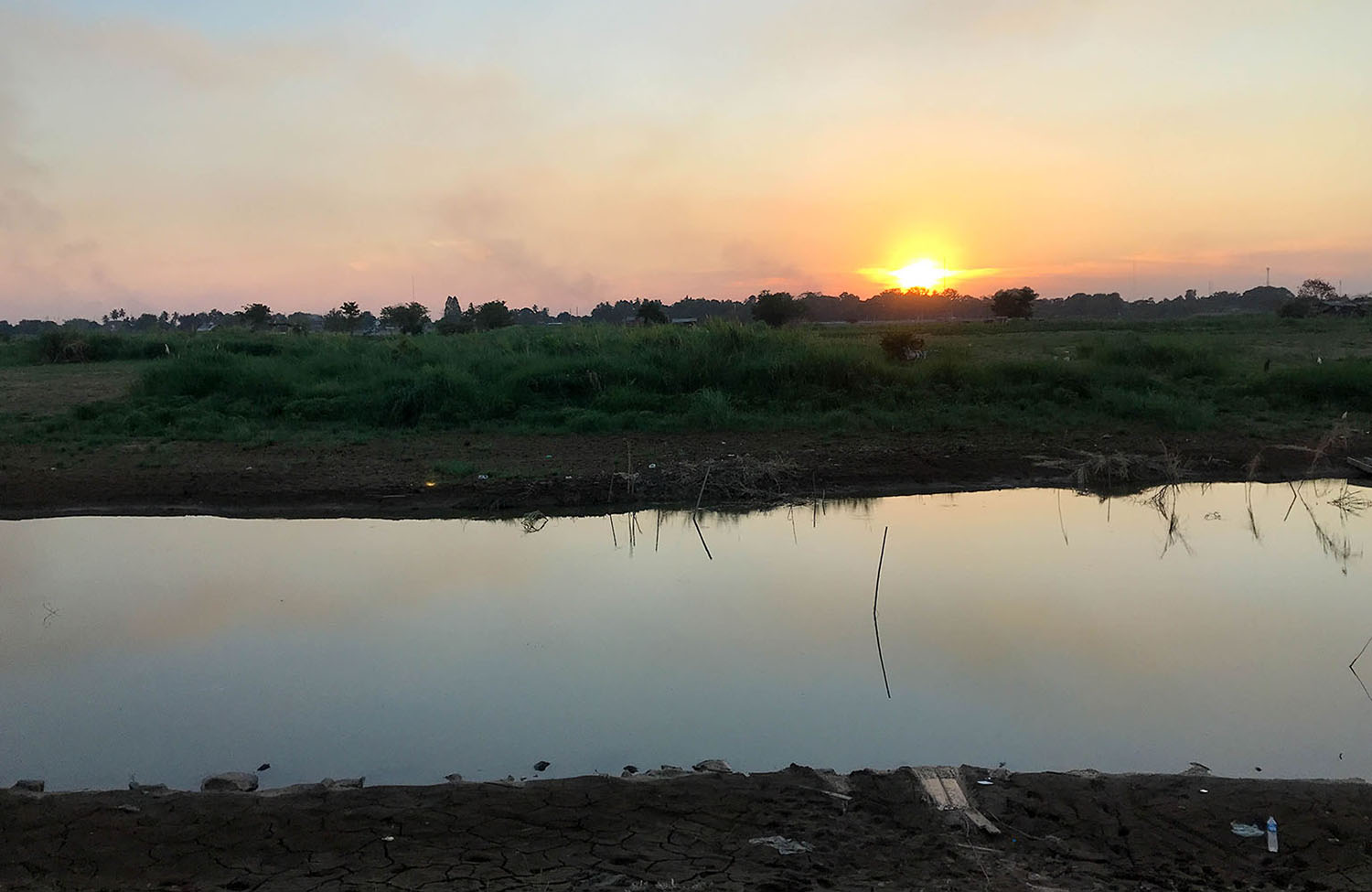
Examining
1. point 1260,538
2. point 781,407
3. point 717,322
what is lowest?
point 1260,538

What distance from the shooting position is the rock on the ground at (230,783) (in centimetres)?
414

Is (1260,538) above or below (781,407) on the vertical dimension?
below

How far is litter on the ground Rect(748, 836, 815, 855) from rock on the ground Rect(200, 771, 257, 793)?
7.18 ft

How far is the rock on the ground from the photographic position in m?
4.14

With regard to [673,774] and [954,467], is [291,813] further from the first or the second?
[954,467]

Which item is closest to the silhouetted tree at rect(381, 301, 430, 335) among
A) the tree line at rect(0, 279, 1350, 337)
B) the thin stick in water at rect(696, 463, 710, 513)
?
the tree line at rect(0, 279, 1350, 337)

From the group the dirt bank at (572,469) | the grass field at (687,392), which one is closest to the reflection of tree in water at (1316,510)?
the dirt bank at (572,469)

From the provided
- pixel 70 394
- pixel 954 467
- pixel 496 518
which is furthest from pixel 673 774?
pixel 70 394

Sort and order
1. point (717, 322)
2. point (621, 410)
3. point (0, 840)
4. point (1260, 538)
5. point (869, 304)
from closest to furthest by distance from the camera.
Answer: point (0, 840), point (1260, 538), point (621, 410), point (717, 322), point (869, 304)

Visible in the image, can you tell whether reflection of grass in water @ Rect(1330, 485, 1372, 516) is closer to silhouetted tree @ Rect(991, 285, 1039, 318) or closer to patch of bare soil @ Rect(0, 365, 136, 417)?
patch of bare soil @ Rect(0, 365, 136, 417)

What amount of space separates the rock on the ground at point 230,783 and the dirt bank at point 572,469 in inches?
224

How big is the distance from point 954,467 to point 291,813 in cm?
908

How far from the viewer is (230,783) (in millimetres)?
4172

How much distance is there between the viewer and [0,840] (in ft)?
11.8
